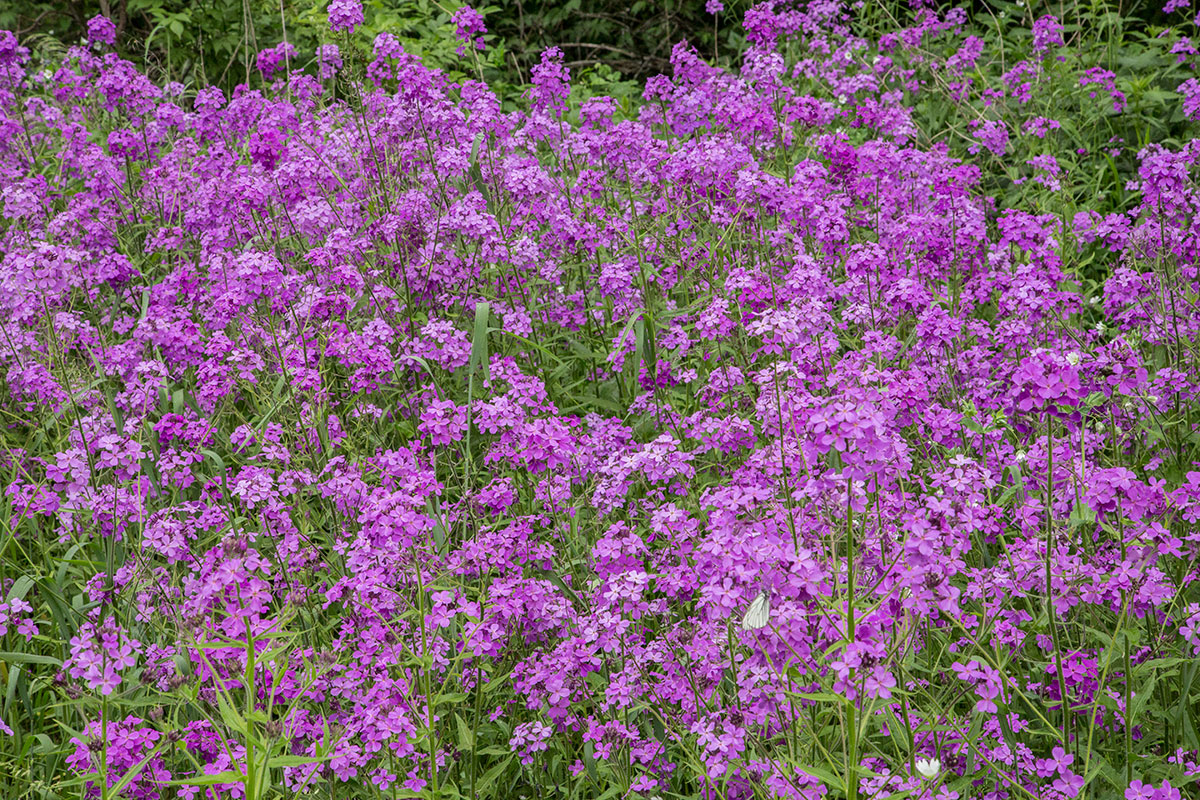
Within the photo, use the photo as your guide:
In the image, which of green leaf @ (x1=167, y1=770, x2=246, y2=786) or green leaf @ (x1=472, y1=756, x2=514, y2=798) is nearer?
green leaf @ (x1=167, y1=770, x2=246, y2=786)

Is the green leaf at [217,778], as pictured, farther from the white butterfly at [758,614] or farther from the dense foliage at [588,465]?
the white butterfly at [758,614]

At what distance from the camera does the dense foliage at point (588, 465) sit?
7.79 feet

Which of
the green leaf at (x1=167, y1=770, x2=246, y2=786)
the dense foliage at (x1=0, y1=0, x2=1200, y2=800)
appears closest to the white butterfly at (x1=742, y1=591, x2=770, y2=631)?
the dense foliage at (x1=0, y1=0, x2=1200, y2=800)

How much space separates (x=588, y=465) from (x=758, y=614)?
1507 mm

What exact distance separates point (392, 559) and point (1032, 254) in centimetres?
308

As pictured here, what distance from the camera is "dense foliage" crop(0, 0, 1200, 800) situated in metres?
2.37

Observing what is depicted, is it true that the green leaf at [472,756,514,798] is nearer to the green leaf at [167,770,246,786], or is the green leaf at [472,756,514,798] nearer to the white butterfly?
the green leaf at [167,770,246,786]

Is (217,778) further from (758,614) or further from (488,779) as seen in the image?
(758,614)

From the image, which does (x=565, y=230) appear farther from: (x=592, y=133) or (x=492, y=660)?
(x=492, y=660)

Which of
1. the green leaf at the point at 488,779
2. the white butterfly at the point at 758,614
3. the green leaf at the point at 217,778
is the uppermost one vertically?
the white butterfly at the point at 758,614

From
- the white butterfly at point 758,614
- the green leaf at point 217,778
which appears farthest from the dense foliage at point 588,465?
the green leaf at point 217,778

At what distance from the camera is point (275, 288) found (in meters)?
3.90

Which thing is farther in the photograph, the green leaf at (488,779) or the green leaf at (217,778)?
the green leaf at (488,779)

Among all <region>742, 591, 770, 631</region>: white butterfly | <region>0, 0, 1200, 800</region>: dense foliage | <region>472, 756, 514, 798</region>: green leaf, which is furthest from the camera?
<region>472, 756, 514, 798</region>: green leaf
